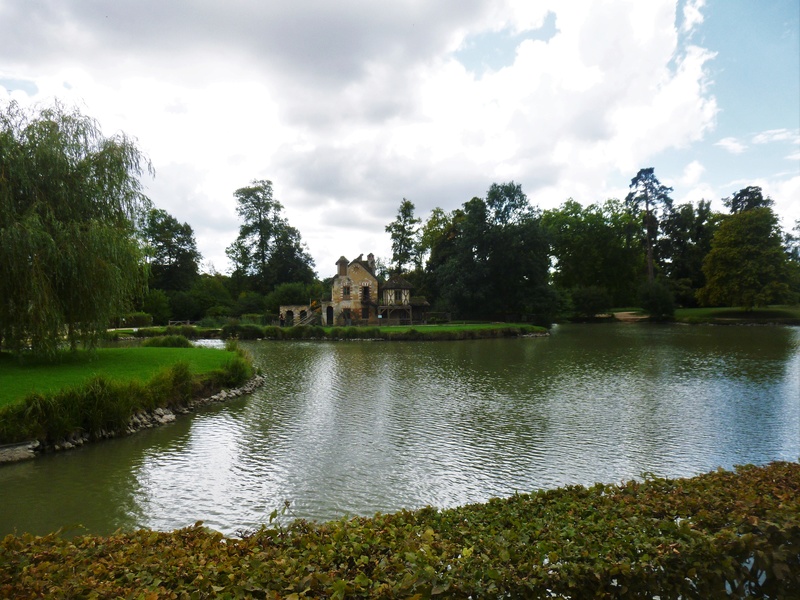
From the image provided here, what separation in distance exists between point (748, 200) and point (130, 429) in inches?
3148

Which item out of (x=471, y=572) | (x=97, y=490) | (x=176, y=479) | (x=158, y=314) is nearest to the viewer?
(x=471, y=572)

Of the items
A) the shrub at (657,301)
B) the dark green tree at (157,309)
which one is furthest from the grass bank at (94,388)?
the shrub at (657,301)

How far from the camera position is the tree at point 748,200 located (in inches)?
2778

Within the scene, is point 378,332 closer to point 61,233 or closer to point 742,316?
point 61,233

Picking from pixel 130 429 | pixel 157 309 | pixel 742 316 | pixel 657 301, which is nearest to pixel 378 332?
pixel 157 309

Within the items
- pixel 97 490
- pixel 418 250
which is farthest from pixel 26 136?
pixel 418 250

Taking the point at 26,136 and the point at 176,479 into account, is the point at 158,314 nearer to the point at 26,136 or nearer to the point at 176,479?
the point at 26,136

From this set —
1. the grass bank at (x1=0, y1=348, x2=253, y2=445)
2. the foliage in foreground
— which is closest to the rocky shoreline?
the grass bank at (x1=0, y1=348, x2=253, y2=445)

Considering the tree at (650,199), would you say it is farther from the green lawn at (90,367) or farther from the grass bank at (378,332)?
the green lawn at (90,367)

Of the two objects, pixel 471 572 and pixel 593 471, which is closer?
pixel 471 572

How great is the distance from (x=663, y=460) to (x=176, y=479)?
956cm

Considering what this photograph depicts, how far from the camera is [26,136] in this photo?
57.2 ft

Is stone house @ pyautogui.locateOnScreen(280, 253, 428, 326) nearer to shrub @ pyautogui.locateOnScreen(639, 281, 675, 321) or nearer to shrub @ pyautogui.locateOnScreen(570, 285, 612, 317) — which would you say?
shrub @ pyautogui.locateOnScreen(570, 285, 612, 317)

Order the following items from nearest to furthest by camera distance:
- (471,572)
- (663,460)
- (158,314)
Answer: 1. (471,572)
2. (663,460)
3. (158,314)
